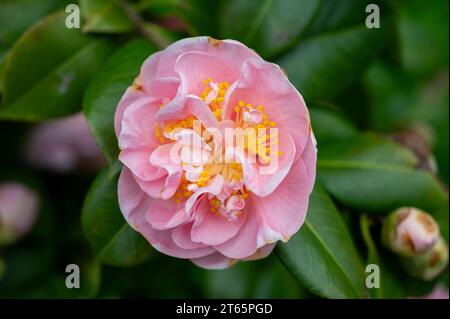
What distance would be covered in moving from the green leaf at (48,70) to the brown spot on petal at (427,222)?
2.03 ft

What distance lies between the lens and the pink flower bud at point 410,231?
1.05 m

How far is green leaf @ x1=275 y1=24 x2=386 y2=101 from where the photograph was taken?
117 cm

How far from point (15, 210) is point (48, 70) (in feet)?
1.06

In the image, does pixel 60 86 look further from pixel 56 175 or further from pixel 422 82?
pixel 422 82

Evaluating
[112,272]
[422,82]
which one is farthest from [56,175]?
[422,82]

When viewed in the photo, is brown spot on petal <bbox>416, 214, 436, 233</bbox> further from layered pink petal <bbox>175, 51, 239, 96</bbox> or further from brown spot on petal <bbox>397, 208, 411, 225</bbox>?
layered pink petal <bbox>175, 51, 239, 96</bbox>

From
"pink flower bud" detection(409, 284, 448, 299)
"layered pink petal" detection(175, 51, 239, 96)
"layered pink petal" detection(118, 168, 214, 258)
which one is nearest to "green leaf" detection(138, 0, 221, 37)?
"layered pink petal" detection(175, 51, 239, 96)

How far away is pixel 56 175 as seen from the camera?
1.39 m

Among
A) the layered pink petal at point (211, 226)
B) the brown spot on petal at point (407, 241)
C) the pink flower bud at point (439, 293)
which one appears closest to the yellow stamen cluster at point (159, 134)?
the layered pink petal at point (211, 226)

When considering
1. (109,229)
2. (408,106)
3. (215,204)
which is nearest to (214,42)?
(215,204)

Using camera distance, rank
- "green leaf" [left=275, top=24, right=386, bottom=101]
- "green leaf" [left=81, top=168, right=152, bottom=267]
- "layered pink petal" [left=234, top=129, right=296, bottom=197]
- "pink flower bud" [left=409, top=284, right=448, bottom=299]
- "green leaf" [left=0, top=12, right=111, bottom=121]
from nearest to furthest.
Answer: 1. "layered pink petal" [left=234, top=129, right=296, bottom=197]
2. "green leaf" [left=81, top=168, right=152, bottom=267]
3. "green leaf" [left=0, top=12, right=111, bottom=121]
4. "green leaf" [left=275, top=24, right=386, bottom=101]
5. "pink flower bud" [left=409, top=284, right=448, bottom=299]

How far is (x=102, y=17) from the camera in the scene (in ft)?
3.59
